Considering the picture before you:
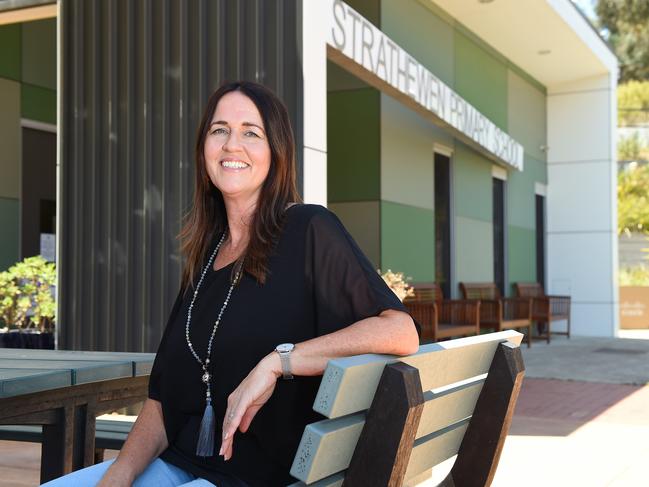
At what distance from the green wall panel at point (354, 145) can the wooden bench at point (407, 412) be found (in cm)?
807

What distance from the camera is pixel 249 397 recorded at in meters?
1.67

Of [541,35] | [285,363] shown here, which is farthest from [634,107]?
[285,363]

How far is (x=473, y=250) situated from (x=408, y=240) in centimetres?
258

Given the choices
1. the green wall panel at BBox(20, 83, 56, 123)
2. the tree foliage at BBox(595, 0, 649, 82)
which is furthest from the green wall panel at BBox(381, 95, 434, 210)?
the tree foliage at BBox(595, 0, 649, 82)

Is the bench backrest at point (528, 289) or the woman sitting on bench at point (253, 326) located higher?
the woman sitting on bench at point (253, 326)

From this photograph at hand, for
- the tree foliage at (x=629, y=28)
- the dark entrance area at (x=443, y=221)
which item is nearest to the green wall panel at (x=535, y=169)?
the dark entrance area at (x=443, y=221)

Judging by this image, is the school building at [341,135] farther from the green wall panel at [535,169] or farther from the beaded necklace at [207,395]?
the beaded necklace at [207,395]

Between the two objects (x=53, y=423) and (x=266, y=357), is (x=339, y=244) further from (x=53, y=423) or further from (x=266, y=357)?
(x=53, y=423)

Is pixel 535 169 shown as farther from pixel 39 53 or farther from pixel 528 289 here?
pixel 39 53

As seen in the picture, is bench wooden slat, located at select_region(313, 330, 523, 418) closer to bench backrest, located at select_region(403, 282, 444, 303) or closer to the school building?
the school building

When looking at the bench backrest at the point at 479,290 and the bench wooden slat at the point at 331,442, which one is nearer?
the bench wooden slat at the point at 331,442

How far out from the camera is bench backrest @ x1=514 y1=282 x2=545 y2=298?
14.6 meters

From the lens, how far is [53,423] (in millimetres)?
2453

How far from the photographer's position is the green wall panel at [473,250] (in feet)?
41.0
